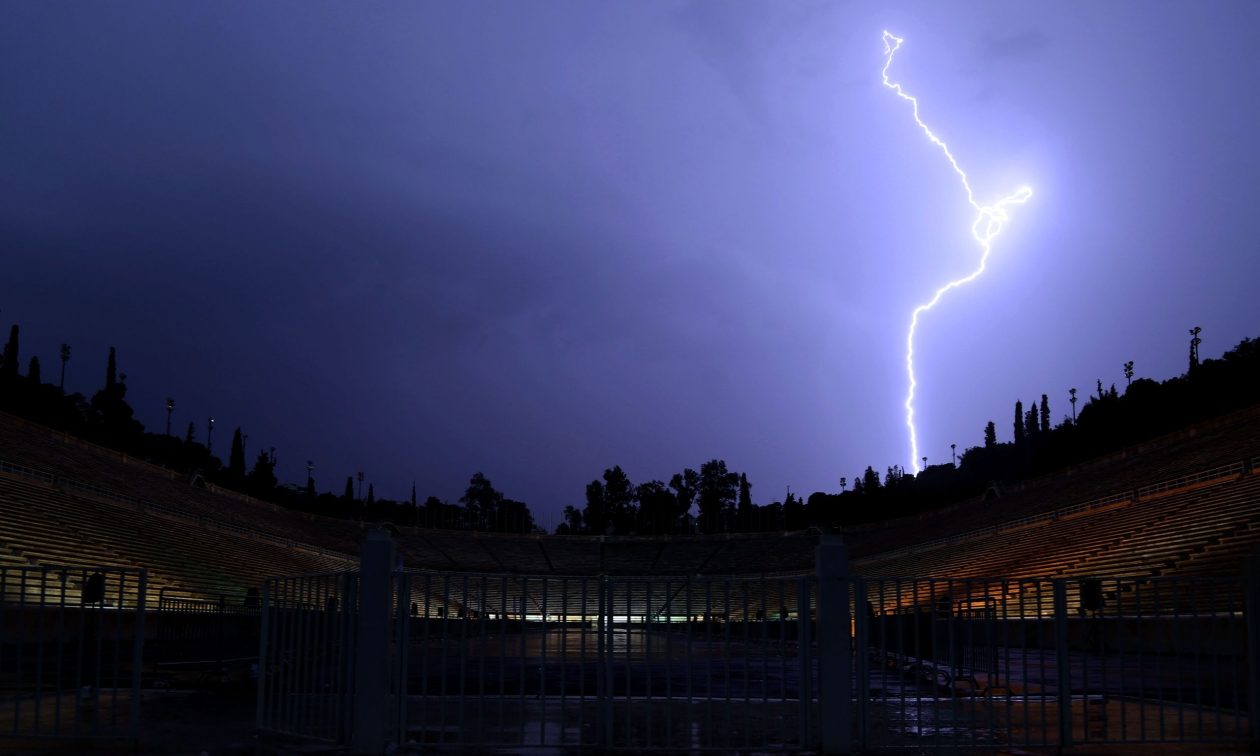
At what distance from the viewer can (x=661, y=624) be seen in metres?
15.8

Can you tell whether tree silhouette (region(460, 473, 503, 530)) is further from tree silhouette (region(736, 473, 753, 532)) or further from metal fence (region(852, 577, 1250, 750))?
metal fence (region(852, 577, 1250, 750))

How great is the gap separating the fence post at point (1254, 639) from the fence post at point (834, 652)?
3596 millimetres

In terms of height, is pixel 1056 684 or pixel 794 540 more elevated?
pixel 794 540

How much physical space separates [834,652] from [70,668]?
1281cm

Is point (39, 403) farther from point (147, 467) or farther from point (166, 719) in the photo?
point (166, 719)

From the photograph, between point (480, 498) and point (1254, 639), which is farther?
point (480, 498)

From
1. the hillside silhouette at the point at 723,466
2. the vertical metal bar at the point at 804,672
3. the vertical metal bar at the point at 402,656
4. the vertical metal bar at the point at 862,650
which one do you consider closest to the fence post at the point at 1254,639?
the vertical metal bar at the point at 862,650

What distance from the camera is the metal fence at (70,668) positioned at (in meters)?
8.49

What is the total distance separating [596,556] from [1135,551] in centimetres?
4954

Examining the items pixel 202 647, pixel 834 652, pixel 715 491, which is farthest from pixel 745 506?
pixel 834 652

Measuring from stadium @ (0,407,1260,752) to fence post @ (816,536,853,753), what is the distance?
21 millimetres

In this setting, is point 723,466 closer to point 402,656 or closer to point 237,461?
point 237,461

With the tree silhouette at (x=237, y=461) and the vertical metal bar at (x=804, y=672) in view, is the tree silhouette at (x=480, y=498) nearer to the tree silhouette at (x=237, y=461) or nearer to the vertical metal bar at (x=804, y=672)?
the tree silhouette at (x=237, y=461)

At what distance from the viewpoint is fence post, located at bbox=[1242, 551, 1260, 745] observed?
341 inches
